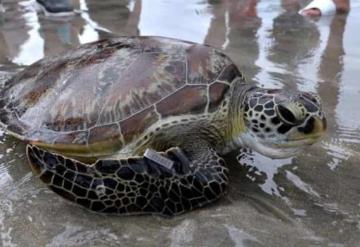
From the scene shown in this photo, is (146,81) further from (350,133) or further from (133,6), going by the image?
(133,6)

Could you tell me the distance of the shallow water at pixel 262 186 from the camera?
5.43ft

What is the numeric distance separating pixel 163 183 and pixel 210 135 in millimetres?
358

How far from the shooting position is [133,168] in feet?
5.81

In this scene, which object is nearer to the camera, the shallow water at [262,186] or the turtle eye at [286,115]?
the shallow water at [262,186]

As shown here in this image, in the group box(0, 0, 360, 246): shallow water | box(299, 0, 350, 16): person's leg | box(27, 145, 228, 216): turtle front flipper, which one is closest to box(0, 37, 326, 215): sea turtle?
box(27, 145, 228, 216): turtle front flipper

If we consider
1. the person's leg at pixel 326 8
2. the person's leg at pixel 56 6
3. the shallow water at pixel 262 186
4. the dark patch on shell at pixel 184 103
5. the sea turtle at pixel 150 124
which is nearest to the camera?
the shallow water at pixel 262 186

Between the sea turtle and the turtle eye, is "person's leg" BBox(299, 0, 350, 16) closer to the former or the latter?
the sea turtle

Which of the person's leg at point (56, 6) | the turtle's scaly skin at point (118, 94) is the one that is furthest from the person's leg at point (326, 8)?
the turtle's scaly skin at point (118, 94)

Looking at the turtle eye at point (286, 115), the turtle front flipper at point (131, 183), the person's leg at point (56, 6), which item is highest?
the turtle eye at point (286, 115)

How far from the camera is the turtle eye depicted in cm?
186

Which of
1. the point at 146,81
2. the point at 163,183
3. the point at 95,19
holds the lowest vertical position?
the point at 95,19

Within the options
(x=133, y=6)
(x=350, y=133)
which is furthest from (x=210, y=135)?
(x=133, y=6)

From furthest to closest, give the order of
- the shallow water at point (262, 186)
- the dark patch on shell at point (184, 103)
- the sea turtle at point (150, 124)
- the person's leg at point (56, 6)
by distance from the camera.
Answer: the person's leg at point (56, 6)
the dark patch on shell at point (184, 103)
the sea turtle at point (150, 124)
the shallow water at point (262, 186)

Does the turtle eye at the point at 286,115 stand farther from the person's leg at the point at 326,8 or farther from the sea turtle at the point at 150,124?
the person's leg at the point at 326,8
